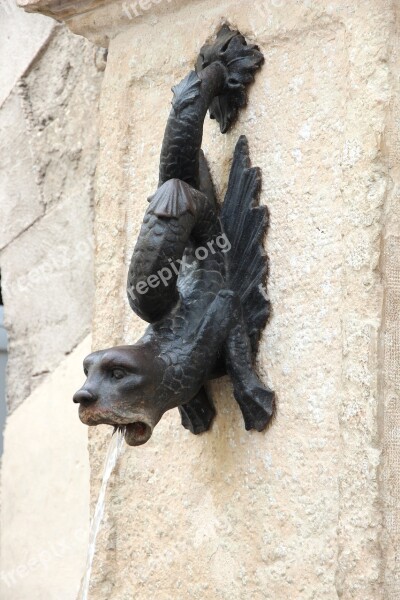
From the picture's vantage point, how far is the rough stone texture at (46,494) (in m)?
1.60

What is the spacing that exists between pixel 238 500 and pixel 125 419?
162mm

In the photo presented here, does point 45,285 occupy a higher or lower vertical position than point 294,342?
lower

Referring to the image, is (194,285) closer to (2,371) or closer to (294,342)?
(294,342)

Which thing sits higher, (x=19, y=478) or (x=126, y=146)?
(x=126, y=146)

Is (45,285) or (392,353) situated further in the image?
(45,285)

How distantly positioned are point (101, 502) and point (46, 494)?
411 millimetres

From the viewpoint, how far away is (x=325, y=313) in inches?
42.2

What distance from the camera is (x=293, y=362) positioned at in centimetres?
110

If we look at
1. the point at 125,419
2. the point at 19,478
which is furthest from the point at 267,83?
the point at 19,478

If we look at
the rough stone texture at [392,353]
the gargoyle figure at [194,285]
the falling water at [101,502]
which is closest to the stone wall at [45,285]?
the falling water at [101,502]

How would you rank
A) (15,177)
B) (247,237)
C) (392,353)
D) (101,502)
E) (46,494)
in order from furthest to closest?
1. (15,177)
2. (46,494)
3. (101,502)
4. (247,237)
5. (392,353)

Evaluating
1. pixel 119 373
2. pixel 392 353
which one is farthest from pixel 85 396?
pixel 392 353

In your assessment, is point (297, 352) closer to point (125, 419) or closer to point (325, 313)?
point (325, 313)

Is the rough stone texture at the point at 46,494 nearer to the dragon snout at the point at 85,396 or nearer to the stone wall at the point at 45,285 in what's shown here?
the stone wall at the point at 45,285
